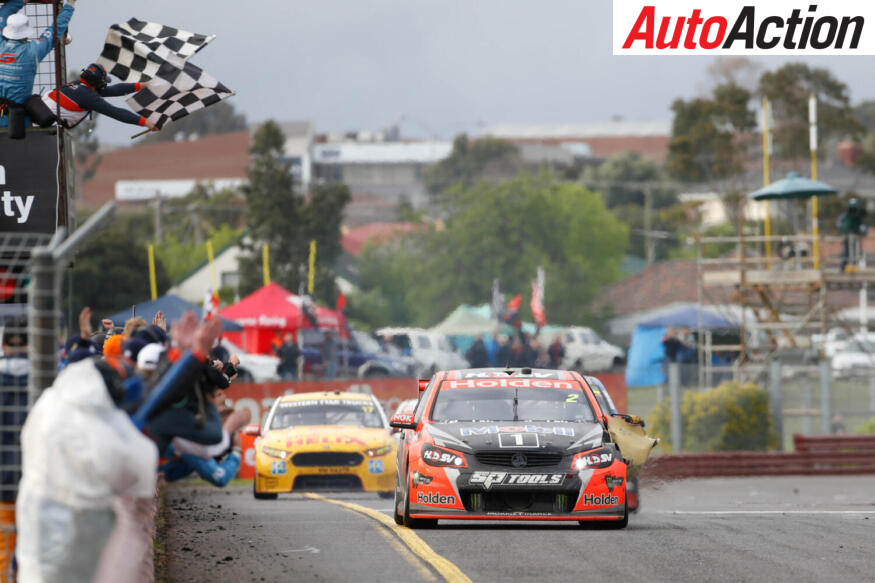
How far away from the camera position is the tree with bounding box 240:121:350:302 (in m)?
61.7

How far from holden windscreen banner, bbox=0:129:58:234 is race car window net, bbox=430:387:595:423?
3.84 meters

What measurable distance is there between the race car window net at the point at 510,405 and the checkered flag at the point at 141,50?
3807mm

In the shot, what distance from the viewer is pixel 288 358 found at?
115ft

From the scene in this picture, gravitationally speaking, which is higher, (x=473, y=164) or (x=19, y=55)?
(x=473, y=164)

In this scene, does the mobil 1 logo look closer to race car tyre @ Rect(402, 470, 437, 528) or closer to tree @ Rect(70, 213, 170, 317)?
race car tyre @ Rect(402, 470, 437, 528)

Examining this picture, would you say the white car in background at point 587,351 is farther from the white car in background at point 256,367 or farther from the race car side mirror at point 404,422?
the race car side mirror at point 404,422

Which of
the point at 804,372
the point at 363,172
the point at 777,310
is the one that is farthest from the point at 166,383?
the point at 363,172

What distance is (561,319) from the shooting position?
258ft

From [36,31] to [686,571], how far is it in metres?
6.53

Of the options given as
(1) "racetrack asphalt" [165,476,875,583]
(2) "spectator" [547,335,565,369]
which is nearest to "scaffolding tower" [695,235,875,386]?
(2) "spectator" [547,335,565,369]

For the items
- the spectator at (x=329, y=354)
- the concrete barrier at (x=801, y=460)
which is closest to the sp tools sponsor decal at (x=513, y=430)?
the concrete barrier at (x=801, y=460)

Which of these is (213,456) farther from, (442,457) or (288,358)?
(288,358)

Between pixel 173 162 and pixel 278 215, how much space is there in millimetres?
78867

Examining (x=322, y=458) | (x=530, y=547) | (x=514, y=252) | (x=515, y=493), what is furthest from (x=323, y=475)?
(x=514, y=252)
